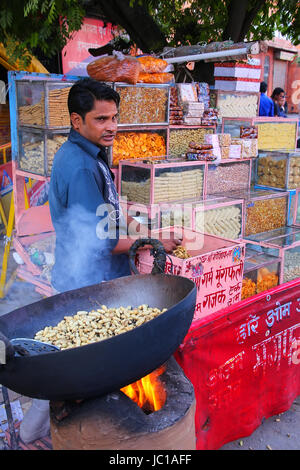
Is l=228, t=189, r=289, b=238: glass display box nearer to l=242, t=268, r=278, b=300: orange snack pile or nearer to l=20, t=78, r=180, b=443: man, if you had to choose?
l=242, t=268, r=278, b=300: orange snack pile

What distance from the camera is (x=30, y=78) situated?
410 cm

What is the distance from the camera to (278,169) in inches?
207

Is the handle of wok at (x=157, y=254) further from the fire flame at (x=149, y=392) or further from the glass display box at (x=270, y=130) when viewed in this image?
the glass display box at (x=270, y=130)

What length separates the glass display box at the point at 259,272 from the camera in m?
4.36

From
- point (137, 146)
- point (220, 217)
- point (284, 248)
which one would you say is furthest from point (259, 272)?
point (137, 146)

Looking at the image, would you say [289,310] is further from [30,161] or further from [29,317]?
[30,161]

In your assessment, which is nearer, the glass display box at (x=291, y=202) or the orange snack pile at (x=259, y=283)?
the orange snack pile at (x=259, y=283)

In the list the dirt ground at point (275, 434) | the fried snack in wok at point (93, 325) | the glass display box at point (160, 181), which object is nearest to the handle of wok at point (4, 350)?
the fried snack in wok at point (93, 325)

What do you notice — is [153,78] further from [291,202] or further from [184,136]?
[291,202]

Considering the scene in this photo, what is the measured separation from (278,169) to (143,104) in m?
1.79

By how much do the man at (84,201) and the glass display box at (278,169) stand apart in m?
3.14

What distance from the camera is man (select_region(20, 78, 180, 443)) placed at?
2316 millimetres

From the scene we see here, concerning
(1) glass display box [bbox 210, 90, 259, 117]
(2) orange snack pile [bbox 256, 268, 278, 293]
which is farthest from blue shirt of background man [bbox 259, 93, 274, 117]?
(2) orange snack pile [bbox 256, 268, 278, 293]

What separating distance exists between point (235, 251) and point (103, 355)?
1.82 metres
